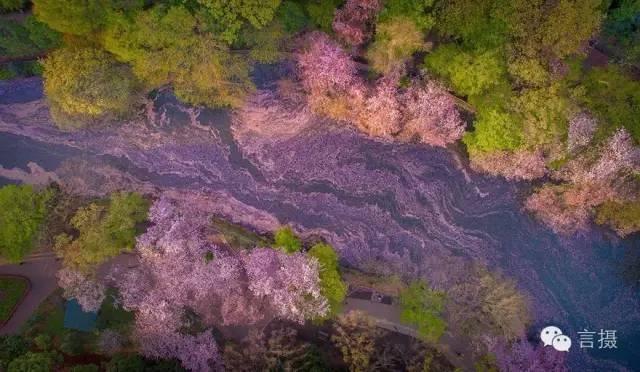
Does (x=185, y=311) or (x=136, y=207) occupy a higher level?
(x=136, y=207)

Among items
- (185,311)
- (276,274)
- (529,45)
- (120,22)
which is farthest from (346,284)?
(120,22)

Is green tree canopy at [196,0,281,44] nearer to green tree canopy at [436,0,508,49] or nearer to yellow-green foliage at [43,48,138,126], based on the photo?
yellow-green foliage at [43,48,138,126]

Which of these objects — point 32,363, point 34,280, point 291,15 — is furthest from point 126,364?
point 291,15

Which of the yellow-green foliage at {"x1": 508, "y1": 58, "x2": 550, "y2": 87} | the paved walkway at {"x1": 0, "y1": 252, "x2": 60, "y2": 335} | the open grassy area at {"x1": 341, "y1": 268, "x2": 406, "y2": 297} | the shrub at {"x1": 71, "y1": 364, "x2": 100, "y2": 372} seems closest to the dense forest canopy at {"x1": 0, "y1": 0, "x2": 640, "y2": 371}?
the yellow-green foliage at {"x1": 508, "y1": 58, "x2": 550, "y2": 87}

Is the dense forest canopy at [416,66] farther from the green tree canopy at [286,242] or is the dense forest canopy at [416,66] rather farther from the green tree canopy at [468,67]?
the green tree canopy at [286,242]

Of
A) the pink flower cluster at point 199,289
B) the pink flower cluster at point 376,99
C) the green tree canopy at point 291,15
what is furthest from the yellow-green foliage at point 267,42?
the pink flower cluster at point 199,289

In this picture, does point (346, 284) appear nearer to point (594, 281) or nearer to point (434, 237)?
point (434, 237)
